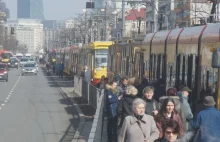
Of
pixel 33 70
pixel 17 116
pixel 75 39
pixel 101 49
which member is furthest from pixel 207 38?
pixel 75 39

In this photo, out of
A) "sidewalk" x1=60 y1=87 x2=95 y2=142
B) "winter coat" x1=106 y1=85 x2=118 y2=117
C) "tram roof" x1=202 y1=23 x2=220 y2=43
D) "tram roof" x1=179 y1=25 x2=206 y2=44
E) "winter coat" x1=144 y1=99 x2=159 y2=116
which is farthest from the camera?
"sidewalk" x1=60 y1=87 x2=95 y2=142

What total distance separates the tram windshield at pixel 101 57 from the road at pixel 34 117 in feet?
9.97

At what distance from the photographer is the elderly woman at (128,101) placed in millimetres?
15695

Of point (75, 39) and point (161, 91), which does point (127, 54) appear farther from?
point (75, 39)

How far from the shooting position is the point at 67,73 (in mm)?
81312

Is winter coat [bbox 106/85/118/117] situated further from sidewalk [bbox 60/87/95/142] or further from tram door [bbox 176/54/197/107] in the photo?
sidewalk [bbox 60/87/95/142]

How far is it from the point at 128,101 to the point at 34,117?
56.5 feet

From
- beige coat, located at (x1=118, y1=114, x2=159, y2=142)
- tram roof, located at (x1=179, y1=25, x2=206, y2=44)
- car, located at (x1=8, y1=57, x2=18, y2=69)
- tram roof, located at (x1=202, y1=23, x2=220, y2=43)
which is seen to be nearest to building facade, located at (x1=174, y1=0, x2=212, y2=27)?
tram roof, located at (x1=179, y1=25, x2=206, y2=44)

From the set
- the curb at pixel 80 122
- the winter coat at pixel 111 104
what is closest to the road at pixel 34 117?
the curb at pixel 80 122

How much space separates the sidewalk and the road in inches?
16.6

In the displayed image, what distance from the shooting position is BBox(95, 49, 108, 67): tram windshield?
49.1 m

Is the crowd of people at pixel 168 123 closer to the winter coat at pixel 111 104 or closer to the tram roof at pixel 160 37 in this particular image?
the winter coat at pixel 111 104

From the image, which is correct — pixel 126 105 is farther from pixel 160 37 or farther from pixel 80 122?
pixel 80 122

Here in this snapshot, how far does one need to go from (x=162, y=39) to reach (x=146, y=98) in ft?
35.6
